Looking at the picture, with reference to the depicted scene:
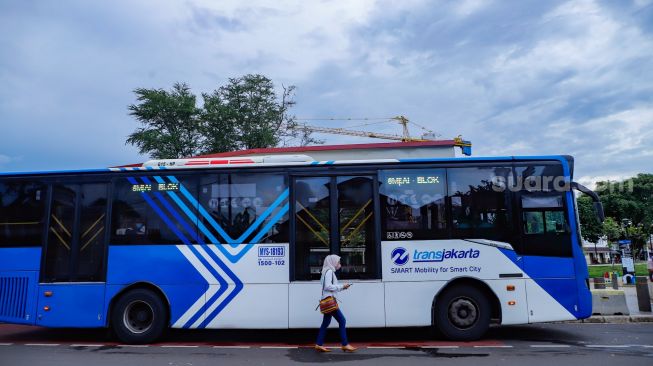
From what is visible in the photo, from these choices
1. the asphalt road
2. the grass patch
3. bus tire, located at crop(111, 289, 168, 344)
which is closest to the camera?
the asphalt road

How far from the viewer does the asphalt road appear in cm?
734

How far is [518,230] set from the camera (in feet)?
28.8

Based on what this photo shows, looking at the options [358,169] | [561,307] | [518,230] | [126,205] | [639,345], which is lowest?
[639,345]

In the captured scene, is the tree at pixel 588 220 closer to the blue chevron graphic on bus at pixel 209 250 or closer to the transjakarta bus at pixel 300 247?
the transjakarta bus at pixel 300 247

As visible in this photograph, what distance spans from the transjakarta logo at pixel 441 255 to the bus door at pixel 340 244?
79 cm

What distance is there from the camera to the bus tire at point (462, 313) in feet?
28.3

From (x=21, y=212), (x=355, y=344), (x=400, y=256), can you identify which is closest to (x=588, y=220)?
(x=400, y=256)

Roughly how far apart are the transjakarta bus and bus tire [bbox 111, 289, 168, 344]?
28mm

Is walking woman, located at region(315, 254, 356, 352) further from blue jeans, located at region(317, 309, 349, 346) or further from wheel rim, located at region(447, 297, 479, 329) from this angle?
wheel rim, located at region(447, 297, 479, 329)

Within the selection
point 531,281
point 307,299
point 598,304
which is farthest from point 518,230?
point 598,304

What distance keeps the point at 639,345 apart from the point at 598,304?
12.9ft

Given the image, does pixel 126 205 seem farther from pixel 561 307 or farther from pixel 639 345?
pixel 639 345

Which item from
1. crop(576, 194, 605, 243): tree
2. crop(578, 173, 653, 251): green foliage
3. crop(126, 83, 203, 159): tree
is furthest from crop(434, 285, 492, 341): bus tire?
crop(578, 173, 653, 251): green foliage

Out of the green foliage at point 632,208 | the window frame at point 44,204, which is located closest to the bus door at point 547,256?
the window frame at point 44,204
